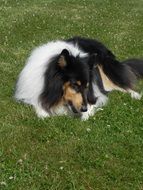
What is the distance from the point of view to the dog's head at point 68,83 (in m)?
11.6

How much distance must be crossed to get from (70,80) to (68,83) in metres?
0.08

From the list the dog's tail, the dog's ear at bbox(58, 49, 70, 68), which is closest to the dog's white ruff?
the dog's ear at bbox(58, 49, 70, 68)

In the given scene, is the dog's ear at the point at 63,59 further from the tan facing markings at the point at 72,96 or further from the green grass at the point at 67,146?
the green grass at the point at 67,146

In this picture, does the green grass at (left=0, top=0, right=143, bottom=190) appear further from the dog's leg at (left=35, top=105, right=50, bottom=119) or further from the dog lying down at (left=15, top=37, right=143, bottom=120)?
the dog lying down at (left=15, top=37, right=143, bottom=120)

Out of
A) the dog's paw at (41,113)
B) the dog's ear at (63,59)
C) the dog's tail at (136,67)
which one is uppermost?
the dog's ear at (63,59)

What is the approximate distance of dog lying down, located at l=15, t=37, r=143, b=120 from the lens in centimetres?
1166

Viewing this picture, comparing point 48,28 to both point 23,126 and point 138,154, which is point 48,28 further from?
point 138,154

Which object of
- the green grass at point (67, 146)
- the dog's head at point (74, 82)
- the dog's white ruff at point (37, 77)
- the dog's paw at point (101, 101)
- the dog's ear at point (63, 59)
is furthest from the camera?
the dog's paw at point (101, 101)

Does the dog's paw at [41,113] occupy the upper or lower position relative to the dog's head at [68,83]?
lower

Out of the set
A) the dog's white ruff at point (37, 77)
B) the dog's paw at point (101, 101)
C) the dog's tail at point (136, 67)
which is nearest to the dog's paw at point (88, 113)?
the dog's paw at point (101, 101)

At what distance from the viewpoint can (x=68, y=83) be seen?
1162 centimetres

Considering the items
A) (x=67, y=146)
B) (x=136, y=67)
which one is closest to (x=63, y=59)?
(x=67, y=146)

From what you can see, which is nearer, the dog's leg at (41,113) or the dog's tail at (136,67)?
the dog's leg at (41,113)

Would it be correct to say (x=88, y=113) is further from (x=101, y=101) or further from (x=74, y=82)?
(x=101, y=101)
